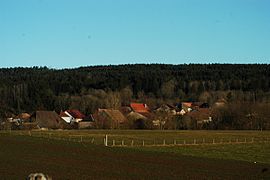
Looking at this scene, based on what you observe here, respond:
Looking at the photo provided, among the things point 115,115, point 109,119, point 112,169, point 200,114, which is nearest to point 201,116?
point 200,114

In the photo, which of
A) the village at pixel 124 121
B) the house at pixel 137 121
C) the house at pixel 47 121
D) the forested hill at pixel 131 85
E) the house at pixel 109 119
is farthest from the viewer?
the forested hill at pixel 131 85

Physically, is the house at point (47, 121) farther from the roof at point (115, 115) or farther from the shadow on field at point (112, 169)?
the shadow on field at point (112, 169)

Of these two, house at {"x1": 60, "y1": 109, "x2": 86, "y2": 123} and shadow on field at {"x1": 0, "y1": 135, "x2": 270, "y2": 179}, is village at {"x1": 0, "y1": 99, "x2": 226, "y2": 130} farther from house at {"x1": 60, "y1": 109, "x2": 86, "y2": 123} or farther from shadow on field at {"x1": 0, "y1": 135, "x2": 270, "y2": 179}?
shadow on field at {"x1": 0, "y1": 135, "x2": 270, "y2": 179}

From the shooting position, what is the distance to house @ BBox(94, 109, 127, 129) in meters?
118

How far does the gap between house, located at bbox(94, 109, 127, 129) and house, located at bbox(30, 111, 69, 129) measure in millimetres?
8523

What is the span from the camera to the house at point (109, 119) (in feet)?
388

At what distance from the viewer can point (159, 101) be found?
172 metres

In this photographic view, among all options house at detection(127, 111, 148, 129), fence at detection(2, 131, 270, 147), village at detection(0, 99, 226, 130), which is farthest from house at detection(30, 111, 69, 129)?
fence at detection(2, 131, 270, 147)

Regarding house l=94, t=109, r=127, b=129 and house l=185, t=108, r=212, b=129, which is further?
house l=185, t=108, r=212, b=129

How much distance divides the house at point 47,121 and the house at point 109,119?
8523mm

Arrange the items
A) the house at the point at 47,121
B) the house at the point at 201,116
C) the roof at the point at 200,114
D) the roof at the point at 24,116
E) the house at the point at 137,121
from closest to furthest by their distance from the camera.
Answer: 1. the house at the point at 137,121
2. the house at the point at 201,116
3. the house at the point at 47,121
4. the roof at the point at 200,114
5. the roof at the point at 24,116

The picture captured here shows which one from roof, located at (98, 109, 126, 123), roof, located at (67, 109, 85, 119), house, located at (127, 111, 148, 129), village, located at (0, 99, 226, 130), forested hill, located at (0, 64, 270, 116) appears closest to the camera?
village, located at (0, 99, 226, 130)

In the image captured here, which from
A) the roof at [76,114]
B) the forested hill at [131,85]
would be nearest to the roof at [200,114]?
the forested hill at [131,85]

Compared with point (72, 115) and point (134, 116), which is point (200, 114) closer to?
point (134, 116)
